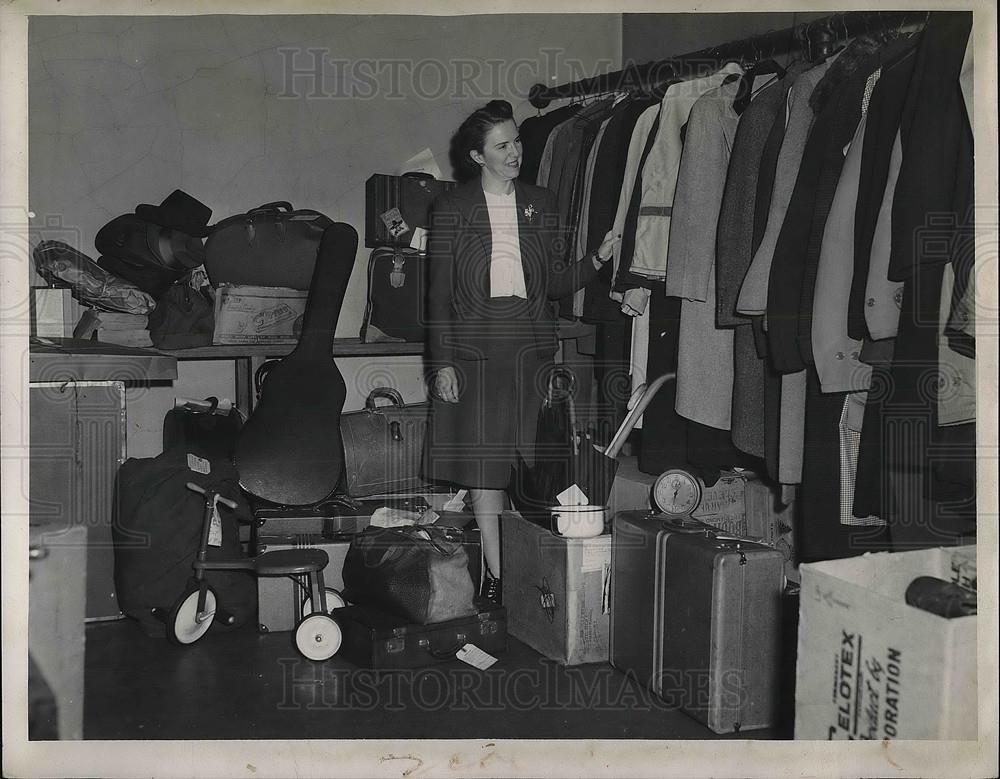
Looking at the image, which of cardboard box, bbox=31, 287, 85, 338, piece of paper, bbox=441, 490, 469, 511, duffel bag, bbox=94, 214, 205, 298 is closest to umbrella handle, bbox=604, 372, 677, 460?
piece of paper, bbox=441, 490, 469, 511

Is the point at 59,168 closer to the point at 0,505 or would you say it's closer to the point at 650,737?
the point at 0,505

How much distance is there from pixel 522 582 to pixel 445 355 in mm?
670

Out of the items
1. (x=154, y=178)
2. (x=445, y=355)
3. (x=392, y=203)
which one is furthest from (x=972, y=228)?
(x=154, y=178)

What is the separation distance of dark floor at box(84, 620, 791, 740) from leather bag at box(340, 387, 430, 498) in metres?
0.63

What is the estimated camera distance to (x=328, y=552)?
2850mm

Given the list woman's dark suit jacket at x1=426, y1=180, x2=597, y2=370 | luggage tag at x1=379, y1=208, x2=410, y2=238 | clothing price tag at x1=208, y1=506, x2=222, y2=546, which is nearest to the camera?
woman's dark suit jacket at x1=426, y1=180, x2=597, y2=370

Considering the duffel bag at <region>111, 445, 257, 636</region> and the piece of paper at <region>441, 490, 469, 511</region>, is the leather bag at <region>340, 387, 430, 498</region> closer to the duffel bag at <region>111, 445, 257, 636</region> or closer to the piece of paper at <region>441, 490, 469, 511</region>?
the piece of paper at <region>441, 490, 469, 511</region>

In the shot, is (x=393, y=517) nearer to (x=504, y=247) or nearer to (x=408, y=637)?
(x=408, y=637)

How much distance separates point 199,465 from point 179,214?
2.77 feet

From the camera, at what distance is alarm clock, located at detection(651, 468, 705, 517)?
2.44m

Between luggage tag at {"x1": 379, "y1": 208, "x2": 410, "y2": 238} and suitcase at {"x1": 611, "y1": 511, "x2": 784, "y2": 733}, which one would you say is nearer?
suitcase at {"x1": 611, "y1": 511, "x2": 784, "y2": 733}

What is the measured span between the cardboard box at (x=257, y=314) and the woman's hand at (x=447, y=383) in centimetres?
56

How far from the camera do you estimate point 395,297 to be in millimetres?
3250

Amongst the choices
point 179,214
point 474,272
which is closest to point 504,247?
point 474,272
